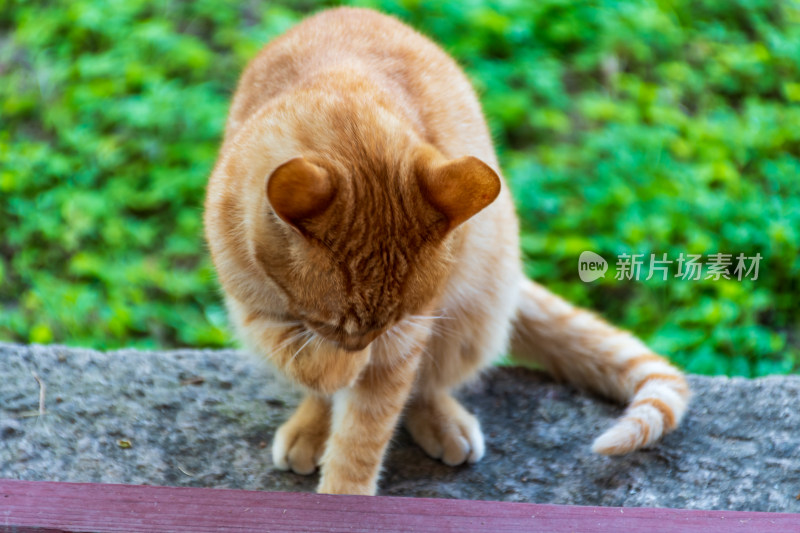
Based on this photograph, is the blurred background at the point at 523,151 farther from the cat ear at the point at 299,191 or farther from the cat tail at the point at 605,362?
the cat ear at the point at 299,191

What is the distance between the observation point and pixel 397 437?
2.40 metres

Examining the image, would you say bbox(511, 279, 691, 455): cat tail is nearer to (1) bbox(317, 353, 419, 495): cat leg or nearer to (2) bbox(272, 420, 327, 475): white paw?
(1) bbox(317, 353, 419, 495): cat leg

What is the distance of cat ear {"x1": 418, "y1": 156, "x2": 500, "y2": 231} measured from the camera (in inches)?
61.6

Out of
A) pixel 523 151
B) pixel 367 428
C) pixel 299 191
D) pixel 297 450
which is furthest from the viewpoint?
pixel 523 151

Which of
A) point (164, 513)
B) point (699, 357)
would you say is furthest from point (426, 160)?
point (699, 357)

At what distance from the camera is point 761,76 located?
14.0 feet

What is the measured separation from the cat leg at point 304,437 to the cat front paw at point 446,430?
0.87ft

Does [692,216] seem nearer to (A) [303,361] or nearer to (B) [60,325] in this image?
(A) [303,361]

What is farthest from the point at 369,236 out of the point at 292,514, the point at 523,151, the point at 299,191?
the point at 523,151

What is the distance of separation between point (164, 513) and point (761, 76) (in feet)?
12.9

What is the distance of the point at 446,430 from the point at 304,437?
397mm

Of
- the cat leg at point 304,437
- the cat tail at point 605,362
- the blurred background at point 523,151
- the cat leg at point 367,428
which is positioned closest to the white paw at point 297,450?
the cat leg at point 304,437

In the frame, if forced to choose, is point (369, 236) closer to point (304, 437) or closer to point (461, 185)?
point (461, 185)

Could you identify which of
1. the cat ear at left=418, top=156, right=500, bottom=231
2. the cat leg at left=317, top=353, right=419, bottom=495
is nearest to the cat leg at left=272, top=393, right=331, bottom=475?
the cat leg at left=317, top=353, right=419, bottom=495
